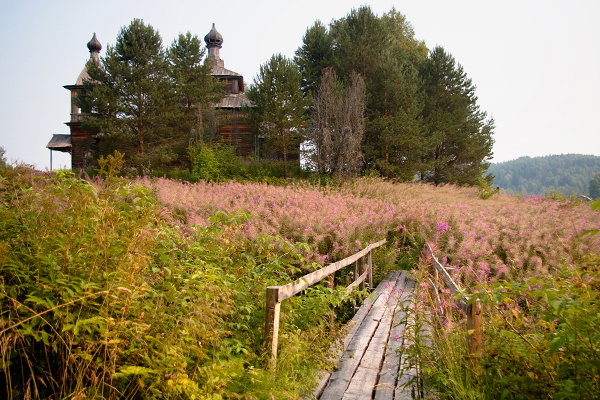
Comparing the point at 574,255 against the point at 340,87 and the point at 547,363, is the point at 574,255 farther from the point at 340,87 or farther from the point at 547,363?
the point at 340,87

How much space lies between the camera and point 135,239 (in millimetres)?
2010

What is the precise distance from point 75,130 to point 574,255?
106 feet

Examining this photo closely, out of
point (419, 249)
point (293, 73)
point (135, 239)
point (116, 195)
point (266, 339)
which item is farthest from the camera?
point (293, 73)

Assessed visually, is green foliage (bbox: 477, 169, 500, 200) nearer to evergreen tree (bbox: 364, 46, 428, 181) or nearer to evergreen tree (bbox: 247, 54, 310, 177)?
evergreen tree (bbox: 364, 46, 428, 181)

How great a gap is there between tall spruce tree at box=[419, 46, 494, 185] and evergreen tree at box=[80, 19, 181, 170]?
17.6m

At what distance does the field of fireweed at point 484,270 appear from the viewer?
6.46ft

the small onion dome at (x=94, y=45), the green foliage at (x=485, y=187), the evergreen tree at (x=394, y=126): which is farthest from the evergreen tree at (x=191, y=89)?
the green foliage at (x=485, y=187)

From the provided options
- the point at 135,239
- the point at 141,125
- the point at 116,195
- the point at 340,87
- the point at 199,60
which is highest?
the point at 199,60

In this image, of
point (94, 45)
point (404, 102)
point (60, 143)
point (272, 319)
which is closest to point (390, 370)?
point (272, 319)

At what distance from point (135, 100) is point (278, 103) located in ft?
29.1

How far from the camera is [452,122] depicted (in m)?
26.8

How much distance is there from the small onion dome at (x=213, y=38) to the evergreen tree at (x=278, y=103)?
15430 millimetres

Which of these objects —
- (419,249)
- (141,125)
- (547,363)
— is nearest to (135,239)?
(547,363)

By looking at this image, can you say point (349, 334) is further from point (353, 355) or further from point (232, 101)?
point (232, 101)
